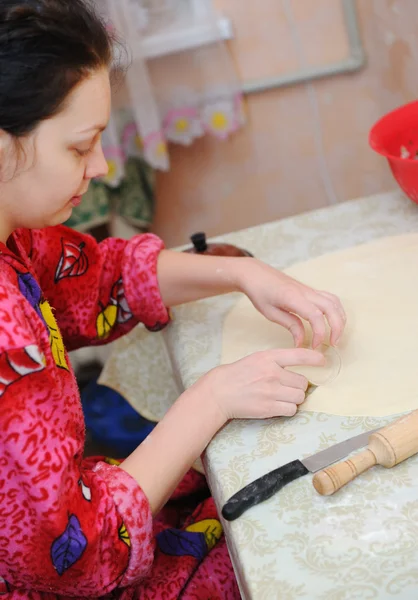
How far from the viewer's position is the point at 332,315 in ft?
2.67

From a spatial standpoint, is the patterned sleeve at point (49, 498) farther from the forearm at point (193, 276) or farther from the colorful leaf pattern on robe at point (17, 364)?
the forearm at point (193, 276)

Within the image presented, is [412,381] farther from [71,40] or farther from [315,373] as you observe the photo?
[71,40]

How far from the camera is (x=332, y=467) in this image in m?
0.61

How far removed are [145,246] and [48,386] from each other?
1.29ft

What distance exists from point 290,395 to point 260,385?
0.11 feet

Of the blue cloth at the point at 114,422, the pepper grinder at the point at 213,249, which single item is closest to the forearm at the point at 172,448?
the pepper grinder at the point at 213,249

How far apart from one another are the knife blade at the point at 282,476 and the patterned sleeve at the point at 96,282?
392mm

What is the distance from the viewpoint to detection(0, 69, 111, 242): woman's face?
2.12 ft

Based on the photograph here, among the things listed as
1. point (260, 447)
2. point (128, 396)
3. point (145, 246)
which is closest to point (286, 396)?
point (260, 447)

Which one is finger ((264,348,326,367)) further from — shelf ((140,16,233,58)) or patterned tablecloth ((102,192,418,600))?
shelf ((140,16,233,58))

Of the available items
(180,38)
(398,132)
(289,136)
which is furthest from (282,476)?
(289,136)

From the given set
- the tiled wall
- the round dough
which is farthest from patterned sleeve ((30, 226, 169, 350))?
the tiled wall

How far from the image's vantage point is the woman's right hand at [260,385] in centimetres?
72

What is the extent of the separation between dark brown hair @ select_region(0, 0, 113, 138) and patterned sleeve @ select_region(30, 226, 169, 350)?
31 centimetres
